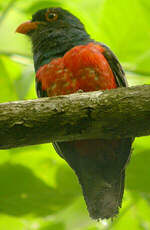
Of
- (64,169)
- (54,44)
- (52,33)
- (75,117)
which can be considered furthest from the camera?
(52,33)

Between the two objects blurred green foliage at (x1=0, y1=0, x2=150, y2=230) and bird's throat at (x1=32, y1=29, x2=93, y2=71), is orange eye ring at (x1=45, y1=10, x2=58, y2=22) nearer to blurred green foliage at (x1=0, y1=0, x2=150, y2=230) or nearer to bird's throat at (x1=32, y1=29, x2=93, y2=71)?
bird's throat at (x1=32, y1=29, x2=93, y2=71)

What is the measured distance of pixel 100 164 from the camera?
17.3ft

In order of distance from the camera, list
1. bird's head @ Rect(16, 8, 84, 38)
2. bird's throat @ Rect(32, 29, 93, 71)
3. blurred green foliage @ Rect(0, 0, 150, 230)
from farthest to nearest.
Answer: bird's head @ Rect(16, 8, 84, 38), bird's throat @ Rect(32, 29, 93, 71), blurred green foliage @ Rect(0, 0, 150, 230)

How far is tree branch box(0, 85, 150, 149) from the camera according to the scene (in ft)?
11.5

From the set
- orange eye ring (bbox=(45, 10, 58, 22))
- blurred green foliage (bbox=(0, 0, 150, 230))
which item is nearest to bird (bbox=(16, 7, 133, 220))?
blurred green foliage (bbox=(0, 0, 150, 230))

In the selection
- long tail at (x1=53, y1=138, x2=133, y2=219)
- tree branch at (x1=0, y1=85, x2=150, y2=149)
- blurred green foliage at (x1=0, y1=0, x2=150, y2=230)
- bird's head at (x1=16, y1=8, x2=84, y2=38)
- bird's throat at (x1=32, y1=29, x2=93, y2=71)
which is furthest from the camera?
bird's head at (x1=16, y1=8, x2=84, y2=38)

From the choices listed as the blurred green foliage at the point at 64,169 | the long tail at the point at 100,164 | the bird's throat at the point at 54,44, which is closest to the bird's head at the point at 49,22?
the bird's throat at the point at 54,44

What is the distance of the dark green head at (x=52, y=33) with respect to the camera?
5652mm

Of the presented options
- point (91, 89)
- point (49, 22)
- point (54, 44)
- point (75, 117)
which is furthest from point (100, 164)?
point (49, 22)

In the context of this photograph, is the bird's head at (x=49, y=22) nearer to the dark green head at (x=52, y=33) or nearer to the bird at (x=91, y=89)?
the dark green head at (x=52, y=33)

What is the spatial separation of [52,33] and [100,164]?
189 centimetres

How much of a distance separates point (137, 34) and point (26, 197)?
227cm

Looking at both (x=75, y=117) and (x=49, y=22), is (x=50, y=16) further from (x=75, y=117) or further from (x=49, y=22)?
(x=75, y=117)

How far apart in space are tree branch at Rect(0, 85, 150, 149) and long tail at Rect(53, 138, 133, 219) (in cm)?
132
